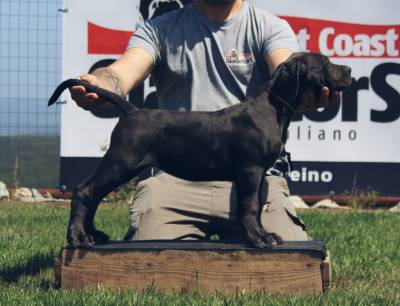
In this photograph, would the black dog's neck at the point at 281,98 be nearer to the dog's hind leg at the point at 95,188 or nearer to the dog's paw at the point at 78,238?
the dog's hind leg at the point at 95,188

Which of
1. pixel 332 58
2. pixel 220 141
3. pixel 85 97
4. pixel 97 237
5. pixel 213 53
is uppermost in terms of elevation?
pixel 332 58

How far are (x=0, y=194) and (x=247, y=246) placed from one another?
6966mm

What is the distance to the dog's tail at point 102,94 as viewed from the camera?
464cm

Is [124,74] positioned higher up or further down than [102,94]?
higher up

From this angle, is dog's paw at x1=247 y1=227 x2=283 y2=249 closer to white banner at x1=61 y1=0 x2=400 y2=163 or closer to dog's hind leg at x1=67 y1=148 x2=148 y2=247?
dog's hind leg at x1=67 y1=148 x2=148 y2=247

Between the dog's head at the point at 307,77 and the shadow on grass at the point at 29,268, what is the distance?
2088 millimetres

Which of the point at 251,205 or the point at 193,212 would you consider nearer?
the point at 251,205

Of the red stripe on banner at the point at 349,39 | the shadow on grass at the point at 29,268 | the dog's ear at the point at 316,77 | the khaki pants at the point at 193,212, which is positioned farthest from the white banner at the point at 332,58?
the dog's ear at the point at 316,77

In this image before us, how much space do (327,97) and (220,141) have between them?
0.63 m

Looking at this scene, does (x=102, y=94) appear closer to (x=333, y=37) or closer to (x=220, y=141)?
(x=220, y=141)

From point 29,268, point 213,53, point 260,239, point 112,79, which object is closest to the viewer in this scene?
point 260,239

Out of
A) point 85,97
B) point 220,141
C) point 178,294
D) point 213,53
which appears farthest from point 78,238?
point 213,53

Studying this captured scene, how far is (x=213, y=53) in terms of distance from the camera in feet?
18.6

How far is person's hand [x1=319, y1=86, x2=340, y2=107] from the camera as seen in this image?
4648 mm
